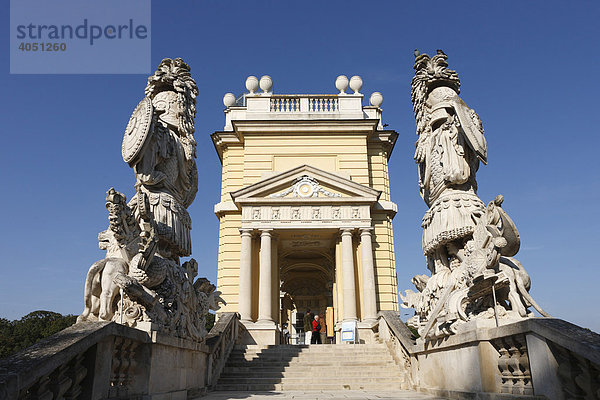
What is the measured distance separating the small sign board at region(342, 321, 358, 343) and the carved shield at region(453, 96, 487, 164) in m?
11.3

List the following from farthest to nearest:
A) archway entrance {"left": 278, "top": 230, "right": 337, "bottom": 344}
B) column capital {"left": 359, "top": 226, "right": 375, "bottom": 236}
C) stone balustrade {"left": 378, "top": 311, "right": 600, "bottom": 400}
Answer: archway entrance {"left": 278, "top": 230, "right": 337, "bottom": 344}, column capital {"left": 359, "top": 226, "right": 375, "bottom": 236}, stone balustrade {"left": 378, "top": 311, "right": 600, "bottom": 400}

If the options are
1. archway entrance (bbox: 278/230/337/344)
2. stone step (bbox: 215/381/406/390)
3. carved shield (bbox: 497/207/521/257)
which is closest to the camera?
carved shield (bbox: 497/207/521/257)

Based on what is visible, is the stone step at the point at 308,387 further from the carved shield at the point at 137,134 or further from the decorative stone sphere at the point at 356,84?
the decorative stone sphere at the point at 356,84

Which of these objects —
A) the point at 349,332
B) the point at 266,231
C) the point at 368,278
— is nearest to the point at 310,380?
the point at 349,332

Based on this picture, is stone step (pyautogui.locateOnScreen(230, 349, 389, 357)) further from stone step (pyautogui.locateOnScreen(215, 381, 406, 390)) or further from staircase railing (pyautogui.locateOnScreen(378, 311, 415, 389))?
stone step (pyautogui.locateOnScreen(215, 381, 406, 390))

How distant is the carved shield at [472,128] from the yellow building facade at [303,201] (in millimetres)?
12457

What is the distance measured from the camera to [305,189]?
20.9m

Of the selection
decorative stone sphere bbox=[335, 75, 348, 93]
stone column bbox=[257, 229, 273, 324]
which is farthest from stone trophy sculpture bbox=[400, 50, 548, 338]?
decorative stone sphere bbox=[335, 75, 348, 93]

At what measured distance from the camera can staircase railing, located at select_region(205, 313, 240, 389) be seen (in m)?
10.4

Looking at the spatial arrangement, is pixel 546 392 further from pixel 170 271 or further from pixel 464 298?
pixel 170 271

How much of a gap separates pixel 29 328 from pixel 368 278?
2474cm

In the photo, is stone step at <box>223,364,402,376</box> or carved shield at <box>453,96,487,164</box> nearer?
carved shield at <box>453,96,487,164</box>

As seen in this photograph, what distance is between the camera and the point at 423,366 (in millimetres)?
9070

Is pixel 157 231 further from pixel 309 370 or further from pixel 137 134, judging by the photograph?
pixel 309 370
